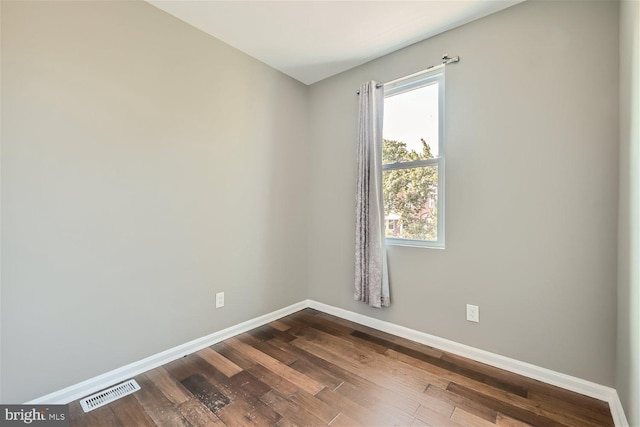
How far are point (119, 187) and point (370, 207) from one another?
1.95m

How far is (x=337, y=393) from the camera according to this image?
170cm

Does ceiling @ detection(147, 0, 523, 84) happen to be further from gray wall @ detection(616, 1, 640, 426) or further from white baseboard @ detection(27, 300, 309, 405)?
white baseboard @ detection(27, 300, 309, 405)

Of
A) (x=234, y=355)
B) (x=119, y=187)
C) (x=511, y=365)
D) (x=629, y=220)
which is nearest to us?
(x=629, y=220)

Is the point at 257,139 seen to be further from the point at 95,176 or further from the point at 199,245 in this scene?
the point at 95,176

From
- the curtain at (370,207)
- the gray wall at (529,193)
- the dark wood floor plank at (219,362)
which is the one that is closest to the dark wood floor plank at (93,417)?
the dark wood floor plank at (219,362)

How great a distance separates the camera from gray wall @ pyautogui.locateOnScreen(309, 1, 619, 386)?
1645 mm

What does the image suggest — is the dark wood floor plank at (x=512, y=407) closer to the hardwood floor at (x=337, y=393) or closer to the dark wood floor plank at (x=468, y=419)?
the hardwood floor at (x=337, y=393)

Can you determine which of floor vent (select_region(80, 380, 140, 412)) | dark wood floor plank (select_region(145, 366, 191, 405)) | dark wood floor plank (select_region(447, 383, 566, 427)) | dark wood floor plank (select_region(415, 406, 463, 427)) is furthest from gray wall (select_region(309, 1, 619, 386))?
floor vent (select_region(80, 380, 140, 412))

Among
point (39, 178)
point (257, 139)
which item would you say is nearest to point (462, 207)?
point (257, 139)

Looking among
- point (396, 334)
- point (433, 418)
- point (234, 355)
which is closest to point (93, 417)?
point (234, 355)

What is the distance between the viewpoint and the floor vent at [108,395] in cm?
157

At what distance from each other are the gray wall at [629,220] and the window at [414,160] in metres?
1.00

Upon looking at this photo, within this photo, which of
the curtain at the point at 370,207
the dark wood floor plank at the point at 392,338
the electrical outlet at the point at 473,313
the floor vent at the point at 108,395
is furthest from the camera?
the curtain at the point at 370,207

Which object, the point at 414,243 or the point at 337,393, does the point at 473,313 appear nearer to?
the point at 414,243
